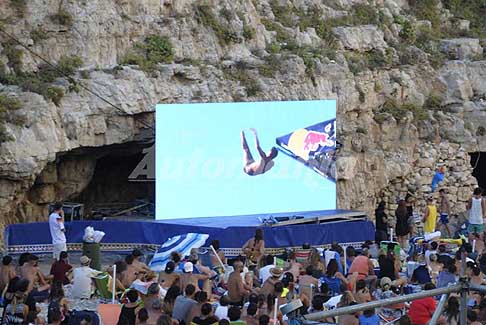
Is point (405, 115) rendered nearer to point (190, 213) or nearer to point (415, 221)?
point (415, 221)

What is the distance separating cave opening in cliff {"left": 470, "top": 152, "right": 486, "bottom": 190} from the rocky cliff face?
4.69 feet

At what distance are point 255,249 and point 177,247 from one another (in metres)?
1.68

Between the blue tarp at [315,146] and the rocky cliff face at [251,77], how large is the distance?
6.13ft

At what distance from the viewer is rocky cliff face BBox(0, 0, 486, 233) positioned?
24016 millimetres

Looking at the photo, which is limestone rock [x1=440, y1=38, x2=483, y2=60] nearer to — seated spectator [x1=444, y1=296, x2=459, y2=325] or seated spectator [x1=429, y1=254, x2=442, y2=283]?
seated spectator [x1=429, y1=254, x2=442, y2=283]

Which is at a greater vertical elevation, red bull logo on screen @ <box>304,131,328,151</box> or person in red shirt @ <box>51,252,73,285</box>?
red bull logo on screen @ <box>304,131,328,151</box>

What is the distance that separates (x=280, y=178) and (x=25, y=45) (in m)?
6.44

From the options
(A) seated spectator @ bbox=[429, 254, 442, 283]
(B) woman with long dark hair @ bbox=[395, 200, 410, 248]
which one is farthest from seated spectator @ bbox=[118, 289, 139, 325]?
(B) woman with long dark hair @ bbox=[395, 200, 410, 248]

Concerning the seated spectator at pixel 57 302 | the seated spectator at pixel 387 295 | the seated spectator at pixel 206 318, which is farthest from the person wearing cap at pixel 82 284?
Answer: the seated spectator at pixel 387 295

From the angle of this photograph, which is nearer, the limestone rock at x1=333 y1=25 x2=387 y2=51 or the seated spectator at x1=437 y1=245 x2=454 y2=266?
the seated spectator at x1=437 y1=245 x2=454 y2=266

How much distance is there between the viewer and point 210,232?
22.5 metres

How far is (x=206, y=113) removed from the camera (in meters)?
24.2

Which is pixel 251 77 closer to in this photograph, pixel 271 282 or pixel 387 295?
pixel 387 295

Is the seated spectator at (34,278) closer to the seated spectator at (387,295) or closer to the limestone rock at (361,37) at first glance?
the seated spectator at (387,295)
